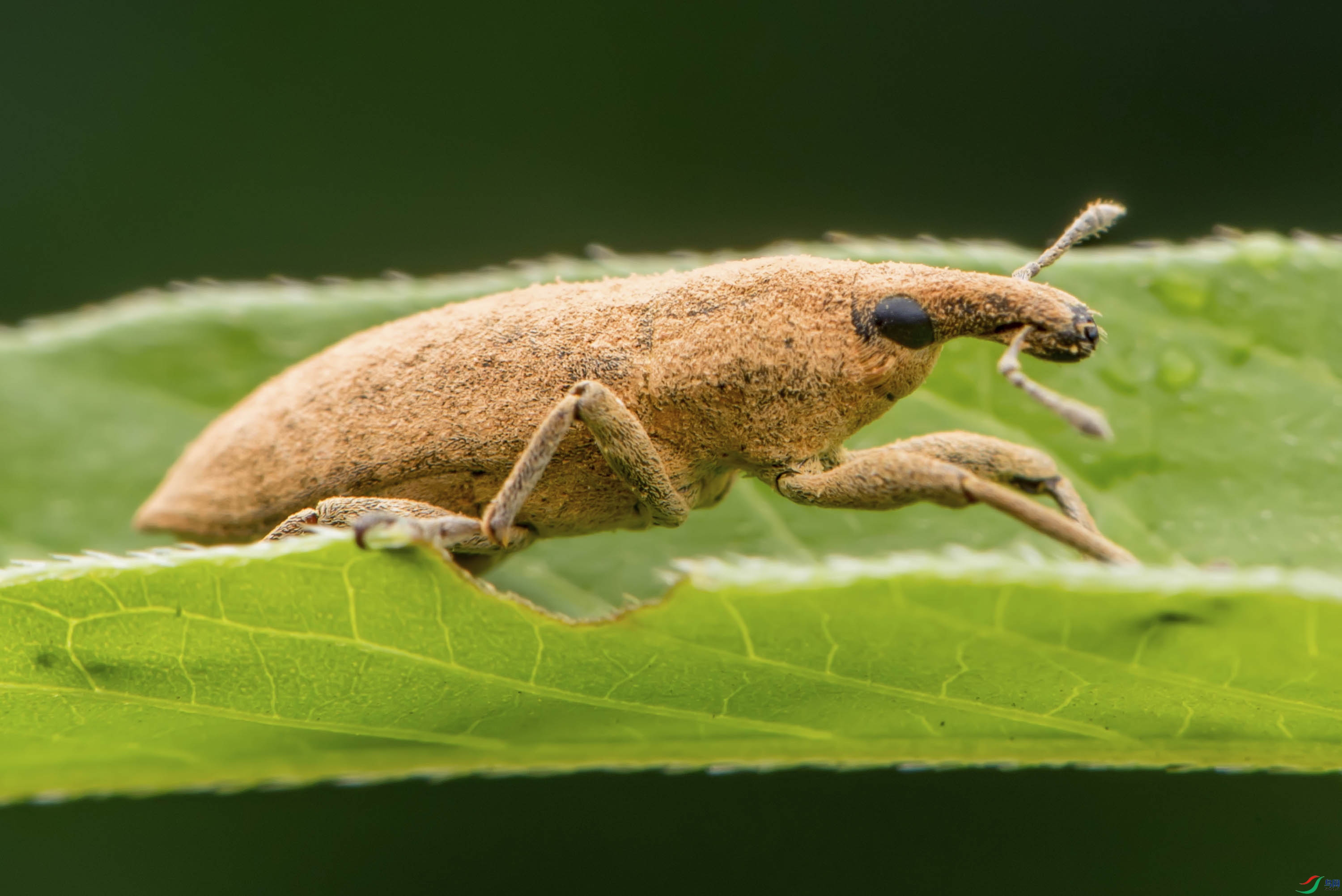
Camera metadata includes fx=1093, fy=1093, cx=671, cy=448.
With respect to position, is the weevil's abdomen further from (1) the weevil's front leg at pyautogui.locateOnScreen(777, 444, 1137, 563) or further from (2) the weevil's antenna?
(2) the weevil's antenna

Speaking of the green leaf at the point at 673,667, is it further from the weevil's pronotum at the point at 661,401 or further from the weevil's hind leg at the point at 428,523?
the weevil's pronotum at the point at 661,401

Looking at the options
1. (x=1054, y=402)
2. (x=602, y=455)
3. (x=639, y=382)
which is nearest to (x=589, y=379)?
(x=639, y=382)

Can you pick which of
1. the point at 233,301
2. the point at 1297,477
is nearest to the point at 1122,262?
the point at 1297,477

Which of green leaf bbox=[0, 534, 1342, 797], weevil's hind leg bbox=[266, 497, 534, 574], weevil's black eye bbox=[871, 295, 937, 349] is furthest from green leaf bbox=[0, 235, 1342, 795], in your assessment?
weevil's black eye bbox=[871, 295, 937, 349]

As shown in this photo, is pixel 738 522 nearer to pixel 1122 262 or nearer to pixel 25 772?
pixel 1122 262

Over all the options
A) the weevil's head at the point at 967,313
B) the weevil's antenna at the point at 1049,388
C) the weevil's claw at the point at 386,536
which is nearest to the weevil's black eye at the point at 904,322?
the weevil's head at the point at 967,313

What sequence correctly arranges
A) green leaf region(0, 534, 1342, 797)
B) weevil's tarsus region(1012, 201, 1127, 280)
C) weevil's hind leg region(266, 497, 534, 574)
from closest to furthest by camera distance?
1. green leaf region(0, 534, 1342, 797)
2. weevil's hind leg region(266, 497, 534, 574)
3. weevil's tarsus region(1012, 201, 1127, 280)
